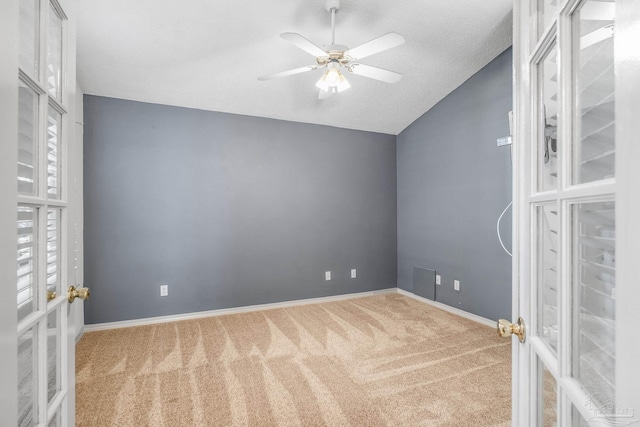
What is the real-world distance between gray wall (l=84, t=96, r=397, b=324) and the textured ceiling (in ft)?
1.06

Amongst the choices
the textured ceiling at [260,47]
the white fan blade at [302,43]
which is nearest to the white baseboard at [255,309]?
the textured ceiling at [260,47]

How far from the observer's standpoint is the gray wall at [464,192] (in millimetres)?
2871

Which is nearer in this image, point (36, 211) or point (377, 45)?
point (36, 211)

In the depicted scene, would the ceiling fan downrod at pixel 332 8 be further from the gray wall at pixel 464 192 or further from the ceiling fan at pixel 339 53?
the gray wall at pixel 464 192

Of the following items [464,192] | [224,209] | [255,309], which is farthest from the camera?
[255,309]

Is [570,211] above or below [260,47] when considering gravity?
below

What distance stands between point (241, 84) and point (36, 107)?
2391mm

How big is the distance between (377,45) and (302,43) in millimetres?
471

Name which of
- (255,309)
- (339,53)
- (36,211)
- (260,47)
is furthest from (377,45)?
(255,309)

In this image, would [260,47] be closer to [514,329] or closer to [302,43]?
[302,43]

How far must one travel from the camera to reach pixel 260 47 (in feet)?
7.97

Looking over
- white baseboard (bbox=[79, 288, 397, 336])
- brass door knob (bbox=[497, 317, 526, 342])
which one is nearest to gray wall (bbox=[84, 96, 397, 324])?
white baseboard (bbox=[79, 288, 397, 336])

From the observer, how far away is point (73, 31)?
3.23 ft

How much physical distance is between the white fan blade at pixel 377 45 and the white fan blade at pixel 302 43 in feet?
0.60
